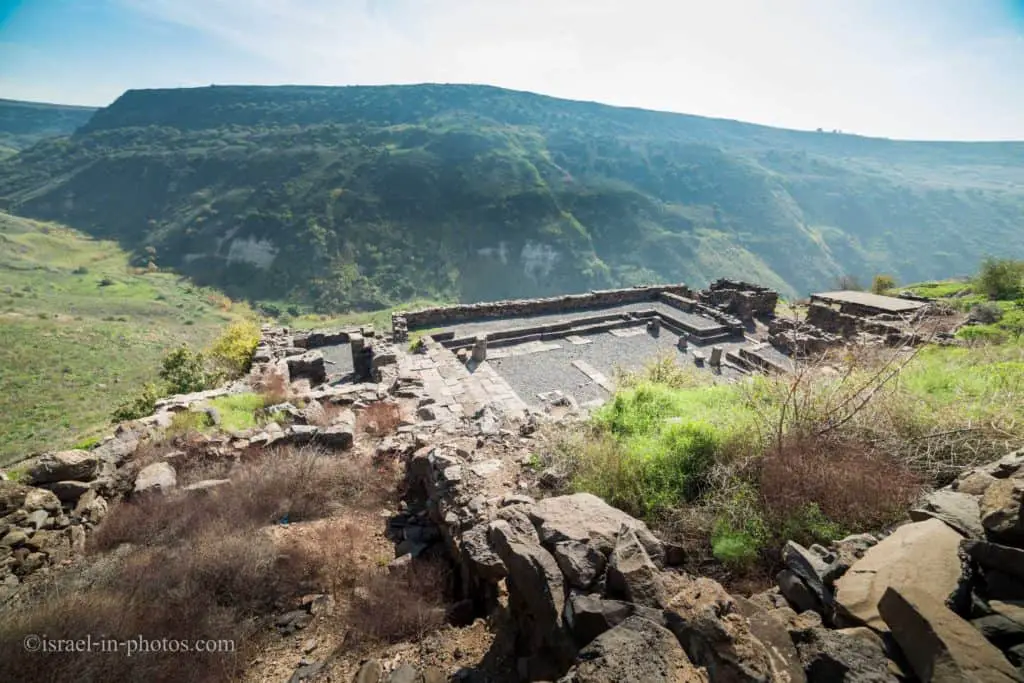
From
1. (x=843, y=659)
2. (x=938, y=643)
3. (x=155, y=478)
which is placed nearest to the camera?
(x=938, y=643)

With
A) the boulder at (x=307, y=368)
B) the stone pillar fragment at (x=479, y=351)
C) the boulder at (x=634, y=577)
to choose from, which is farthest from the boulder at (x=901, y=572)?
the boulder at (x=307, y=368)

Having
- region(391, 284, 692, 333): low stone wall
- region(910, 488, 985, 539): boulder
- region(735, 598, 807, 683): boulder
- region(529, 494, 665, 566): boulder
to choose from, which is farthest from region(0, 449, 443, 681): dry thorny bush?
region(391, 284, 692, 333): low stone wall

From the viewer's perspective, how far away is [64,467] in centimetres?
507

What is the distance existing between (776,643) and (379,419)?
675cm

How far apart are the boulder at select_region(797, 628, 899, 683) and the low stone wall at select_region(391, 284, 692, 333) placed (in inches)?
523

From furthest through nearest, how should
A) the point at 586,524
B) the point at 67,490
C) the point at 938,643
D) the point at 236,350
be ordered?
the point at 236,350 < the point at 67,490 < the point at 586,524 < the point at 938,643

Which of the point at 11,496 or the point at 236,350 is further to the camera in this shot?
the point at 236,350

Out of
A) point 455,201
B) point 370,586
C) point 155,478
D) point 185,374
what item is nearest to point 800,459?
point 370,586

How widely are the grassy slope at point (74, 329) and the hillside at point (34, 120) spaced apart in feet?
318

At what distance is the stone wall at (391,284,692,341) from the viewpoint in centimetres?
1523

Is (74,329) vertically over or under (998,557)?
under

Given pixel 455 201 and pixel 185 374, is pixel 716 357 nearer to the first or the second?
pixel 185 374

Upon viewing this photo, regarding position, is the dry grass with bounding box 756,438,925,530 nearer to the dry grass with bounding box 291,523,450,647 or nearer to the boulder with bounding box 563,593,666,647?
the boulder with bounding box 563,593,666,647

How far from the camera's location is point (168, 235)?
264 feet
